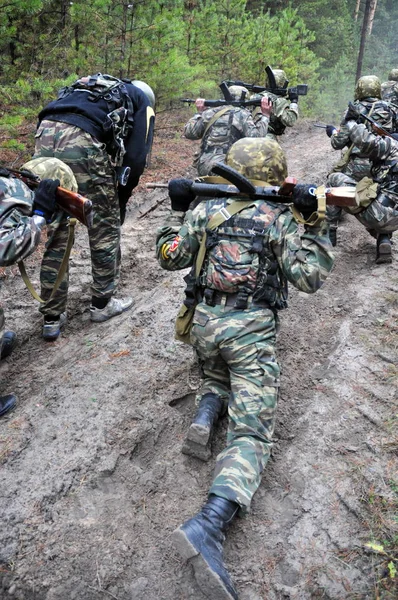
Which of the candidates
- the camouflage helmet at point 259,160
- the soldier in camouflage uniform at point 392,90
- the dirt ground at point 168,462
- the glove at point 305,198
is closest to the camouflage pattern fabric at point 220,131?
the dirt ground at point 168,462

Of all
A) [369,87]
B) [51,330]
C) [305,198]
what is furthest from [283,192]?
[369,87]

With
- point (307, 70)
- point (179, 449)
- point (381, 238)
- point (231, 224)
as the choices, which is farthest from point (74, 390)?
point (307, 70)

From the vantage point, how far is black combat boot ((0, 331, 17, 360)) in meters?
4.11

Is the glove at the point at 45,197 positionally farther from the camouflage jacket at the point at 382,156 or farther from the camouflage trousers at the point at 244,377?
the camouflage jacket at the point at 382,156

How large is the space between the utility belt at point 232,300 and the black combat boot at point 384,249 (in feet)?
9.64

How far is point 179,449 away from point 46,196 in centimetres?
194

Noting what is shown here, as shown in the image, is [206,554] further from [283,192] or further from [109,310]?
[109,310]

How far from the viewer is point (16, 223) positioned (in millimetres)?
2959

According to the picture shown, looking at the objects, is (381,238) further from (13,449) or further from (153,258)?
(13,449)

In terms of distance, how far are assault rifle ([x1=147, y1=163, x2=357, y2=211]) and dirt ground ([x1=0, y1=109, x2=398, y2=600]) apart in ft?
4.95

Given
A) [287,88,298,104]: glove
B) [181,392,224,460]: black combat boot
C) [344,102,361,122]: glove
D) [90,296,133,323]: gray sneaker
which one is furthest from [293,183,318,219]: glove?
[287,88,298,104]: glove

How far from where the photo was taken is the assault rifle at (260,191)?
270 cm

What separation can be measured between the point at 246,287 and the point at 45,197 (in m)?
1.49

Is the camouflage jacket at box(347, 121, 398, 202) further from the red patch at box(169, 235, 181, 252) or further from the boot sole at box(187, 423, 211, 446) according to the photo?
the boot sole at box(187, 423, 211, 446)
